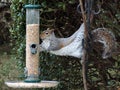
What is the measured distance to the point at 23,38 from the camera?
4738 millimetres

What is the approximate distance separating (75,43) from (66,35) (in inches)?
32.9

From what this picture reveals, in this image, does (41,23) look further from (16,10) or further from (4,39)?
(4,39)

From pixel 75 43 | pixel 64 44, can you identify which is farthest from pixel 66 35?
pixel 75 43

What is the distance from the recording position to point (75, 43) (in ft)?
12.5

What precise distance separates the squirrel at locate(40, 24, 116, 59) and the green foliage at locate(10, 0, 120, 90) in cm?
46

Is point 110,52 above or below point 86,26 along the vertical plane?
below

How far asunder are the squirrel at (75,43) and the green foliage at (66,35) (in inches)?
18.2

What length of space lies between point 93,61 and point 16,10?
913mm

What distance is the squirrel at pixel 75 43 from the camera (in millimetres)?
3775

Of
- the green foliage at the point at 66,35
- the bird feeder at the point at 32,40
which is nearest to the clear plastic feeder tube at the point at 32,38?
the bird feeder at the point at 32,40

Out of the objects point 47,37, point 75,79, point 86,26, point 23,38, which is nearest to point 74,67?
point 75,79

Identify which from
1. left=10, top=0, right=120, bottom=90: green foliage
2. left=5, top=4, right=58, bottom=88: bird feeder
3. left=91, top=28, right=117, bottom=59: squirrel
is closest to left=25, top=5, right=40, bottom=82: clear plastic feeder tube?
left=5, top=4, right=58, bottom=88: bird feeder

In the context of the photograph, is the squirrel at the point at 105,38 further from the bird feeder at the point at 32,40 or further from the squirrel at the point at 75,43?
the bird feeder at the point at 32,40

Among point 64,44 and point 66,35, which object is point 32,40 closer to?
Result: point 64,44
